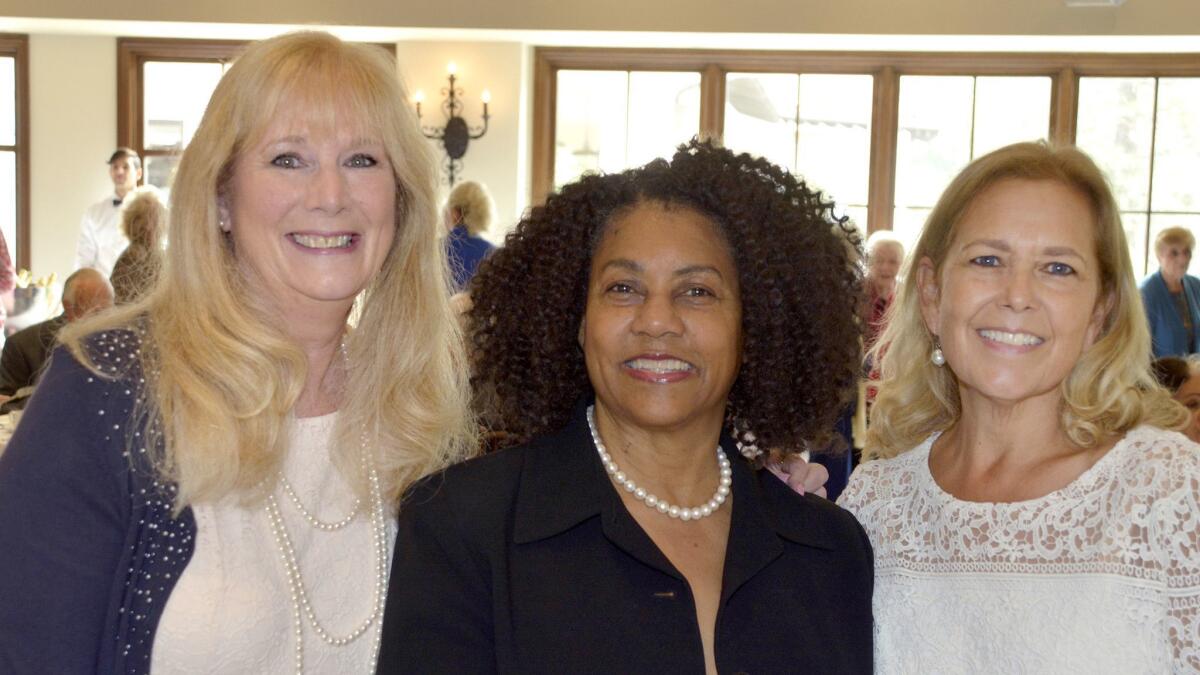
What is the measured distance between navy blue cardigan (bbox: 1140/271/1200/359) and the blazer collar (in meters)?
6.50

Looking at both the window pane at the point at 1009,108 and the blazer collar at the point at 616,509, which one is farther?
the window pane at the point at 1009,108

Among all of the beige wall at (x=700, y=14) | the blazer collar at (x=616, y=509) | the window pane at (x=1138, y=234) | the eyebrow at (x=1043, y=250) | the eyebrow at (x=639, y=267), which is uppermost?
the beige wall at (x=700, y=14)

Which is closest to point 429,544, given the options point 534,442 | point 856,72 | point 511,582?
point 511,582

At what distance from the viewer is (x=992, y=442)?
221 centimetres

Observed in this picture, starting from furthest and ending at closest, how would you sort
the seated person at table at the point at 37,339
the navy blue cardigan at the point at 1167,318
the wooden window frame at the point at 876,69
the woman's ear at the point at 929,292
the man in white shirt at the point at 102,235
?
the wooden window frame at the point at 876,69, the man in white shirt at the point at 102,235, the navy blue cardigan at the point at 1167,318, the seated person at table at the point at 37,339, the woman's ear at the point at 929,292

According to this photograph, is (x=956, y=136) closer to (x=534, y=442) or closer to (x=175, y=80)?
(x=175, y=80)

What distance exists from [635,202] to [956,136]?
25.8 feet

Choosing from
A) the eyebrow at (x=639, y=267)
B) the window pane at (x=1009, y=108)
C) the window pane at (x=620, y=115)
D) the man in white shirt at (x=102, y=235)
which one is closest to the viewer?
the eyebrow at (x=639, y=267)

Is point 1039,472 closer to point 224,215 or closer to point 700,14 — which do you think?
point 224,215

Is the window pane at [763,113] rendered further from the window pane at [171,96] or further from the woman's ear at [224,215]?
the woman's ear at [224,215]

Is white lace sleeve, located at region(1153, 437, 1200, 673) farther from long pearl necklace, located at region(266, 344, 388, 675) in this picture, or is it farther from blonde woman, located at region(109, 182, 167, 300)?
blonde woman, located at region(109, 182, 167, 300)

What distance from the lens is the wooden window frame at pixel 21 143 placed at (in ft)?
30.6

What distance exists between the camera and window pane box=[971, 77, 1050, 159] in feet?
30.4

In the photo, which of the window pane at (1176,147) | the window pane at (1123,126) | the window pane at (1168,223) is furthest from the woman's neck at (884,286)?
the window pane at (1176,147)
